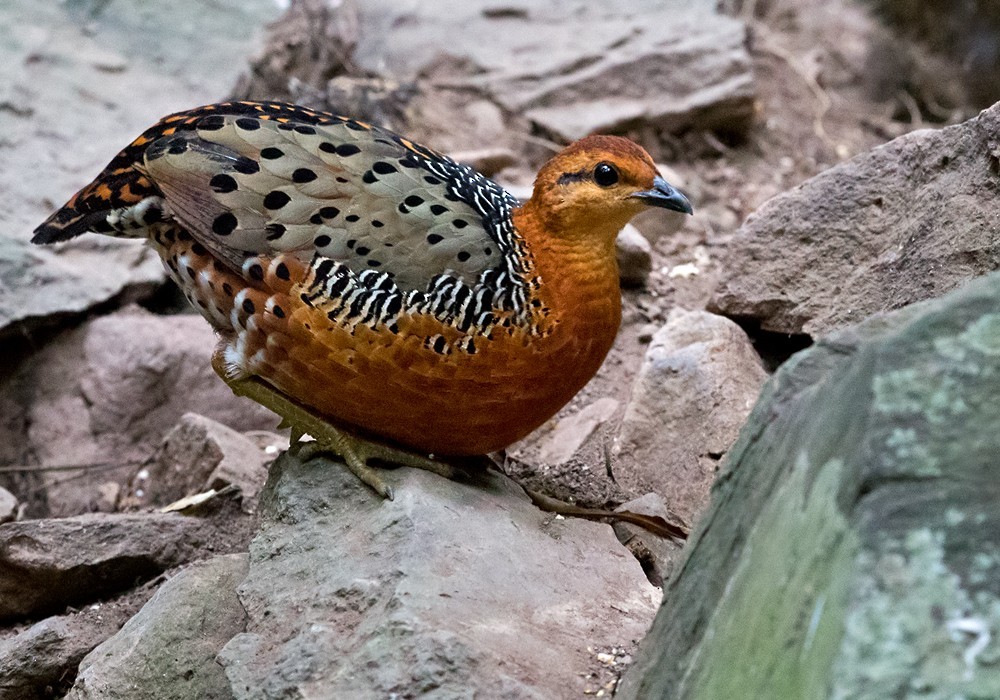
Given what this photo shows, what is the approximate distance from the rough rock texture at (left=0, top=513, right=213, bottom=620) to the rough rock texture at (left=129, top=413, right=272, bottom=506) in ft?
0.96

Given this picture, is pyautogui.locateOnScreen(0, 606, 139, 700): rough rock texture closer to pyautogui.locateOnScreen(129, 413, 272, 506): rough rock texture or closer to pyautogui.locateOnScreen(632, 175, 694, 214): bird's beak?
pyautogui.locateOnScreen(129, 413, 272, 506): rough rock texture

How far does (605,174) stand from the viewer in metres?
3.37

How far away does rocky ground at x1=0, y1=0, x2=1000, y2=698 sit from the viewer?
294 centimetres

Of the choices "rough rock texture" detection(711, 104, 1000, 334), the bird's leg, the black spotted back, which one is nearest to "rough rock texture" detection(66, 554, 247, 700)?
the bird's leg

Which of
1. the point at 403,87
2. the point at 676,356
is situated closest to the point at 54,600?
the point at 676,356

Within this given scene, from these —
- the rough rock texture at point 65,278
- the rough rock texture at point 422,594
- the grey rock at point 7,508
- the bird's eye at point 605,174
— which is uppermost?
the bird's eye at point 605,174

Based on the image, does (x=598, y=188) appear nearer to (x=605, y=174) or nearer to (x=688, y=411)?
(x=605, y=174)

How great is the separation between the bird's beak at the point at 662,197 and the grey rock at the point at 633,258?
1.37 meters

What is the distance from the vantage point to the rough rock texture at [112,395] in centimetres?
516

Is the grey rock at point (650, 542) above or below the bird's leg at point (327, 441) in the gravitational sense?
above

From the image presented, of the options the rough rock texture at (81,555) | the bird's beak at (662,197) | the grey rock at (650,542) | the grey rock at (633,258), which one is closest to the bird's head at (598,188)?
the bird's beak at (662,197)

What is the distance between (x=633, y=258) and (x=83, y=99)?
3461mm

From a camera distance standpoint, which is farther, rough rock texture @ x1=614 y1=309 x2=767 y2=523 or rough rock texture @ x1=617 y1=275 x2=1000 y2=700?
rough rock texture @ x1=614 y1=309 x2=767 y2=523

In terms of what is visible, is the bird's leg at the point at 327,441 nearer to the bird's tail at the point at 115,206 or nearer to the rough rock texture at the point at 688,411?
the bird's tail at the point at 115,206
